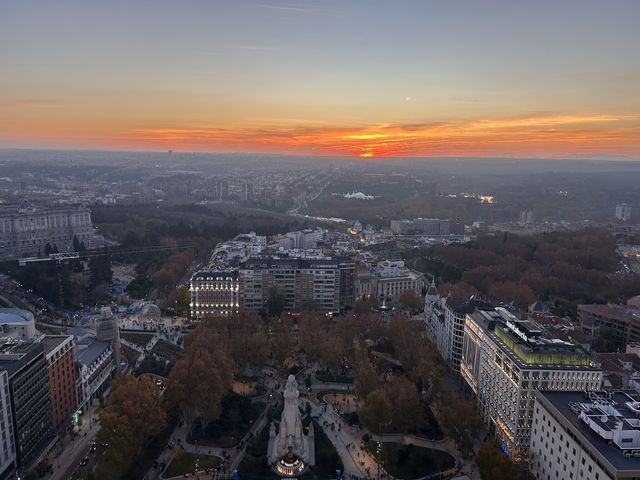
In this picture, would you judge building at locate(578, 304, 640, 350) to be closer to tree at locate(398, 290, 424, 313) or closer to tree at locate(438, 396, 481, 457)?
tree at locate(398, 290, 424, 313)

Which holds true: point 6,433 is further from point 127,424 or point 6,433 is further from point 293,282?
point 293,282

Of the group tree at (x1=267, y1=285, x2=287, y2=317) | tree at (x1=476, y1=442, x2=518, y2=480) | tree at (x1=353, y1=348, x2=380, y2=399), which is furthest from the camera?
tree at (x1=267, y1=285, x2=287, y2=317)

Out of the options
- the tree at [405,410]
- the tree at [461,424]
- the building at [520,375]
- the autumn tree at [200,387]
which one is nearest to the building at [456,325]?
the building at [520,375]

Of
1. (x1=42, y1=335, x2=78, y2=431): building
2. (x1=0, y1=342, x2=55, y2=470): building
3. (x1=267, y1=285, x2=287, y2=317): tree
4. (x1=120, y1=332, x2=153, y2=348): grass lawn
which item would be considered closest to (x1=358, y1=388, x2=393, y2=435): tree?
(x1=42, y1=335, x2=78, y2=431): building

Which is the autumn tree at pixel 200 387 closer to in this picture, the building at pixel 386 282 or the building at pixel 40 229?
the building at pixel 386 282

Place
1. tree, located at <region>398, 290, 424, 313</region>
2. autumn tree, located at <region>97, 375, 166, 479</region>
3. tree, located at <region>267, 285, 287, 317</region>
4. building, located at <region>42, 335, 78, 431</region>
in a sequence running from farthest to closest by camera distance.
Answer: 1. tree, located at <region>398, 290, 424, 313</region>
2. tree, located at <region>267, 285, 287, 317</region>
3. building, located at <region>42, 335, 78, 431</region>
4. autumn tree, located at <region>97, 375, 166, 479</region>

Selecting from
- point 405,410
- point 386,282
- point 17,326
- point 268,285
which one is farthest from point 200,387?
point 386,282

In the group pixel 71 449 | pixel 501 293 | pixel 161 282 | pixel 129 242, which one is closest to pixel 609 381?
pixel 501 293
